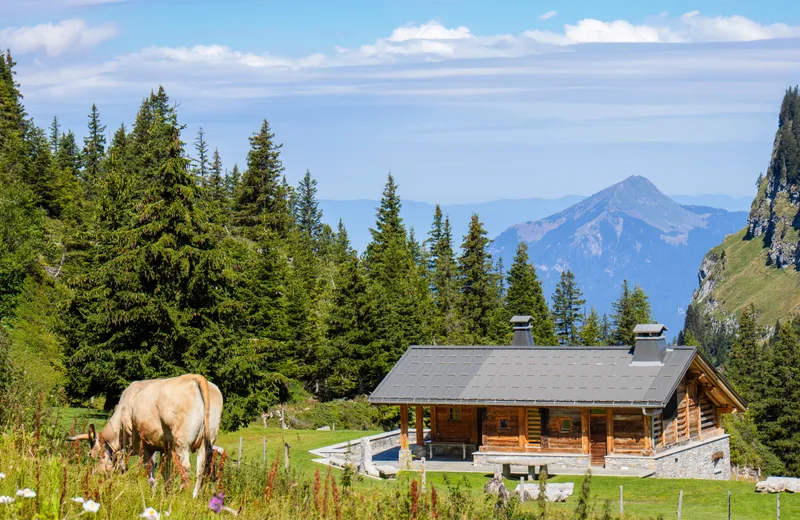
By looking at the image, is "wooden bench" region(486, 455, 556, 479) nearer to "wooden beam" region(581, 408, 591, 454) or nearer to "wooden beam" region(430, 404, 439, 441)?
"wooden beam" region(581, 408, 591, 454)

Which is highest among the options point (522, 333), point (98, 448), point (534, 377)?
point (98, 448)

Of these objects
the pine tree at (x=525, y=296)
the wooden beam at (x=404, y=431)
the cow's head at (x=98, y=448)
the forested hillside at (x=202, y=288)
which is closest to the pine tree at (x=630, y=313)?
the forested hillside at (x=202, y=288)

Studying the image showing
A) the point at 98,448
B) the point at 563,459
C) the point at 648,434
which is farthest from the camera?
the point at 563,459

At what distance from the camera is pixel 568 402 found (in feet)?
115

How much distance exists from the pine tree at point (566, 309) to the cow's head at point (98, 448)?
9021cm

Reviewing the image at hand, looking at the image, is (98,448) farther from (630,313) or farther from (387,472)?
(630,313)

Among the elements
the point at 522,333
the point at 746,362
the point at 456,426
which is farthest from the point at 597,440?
the point at 746,362

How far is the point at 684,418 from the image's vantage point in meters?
39.0

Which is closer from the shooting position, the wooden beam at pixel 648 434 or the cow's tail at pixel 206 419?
the cow's tail at pixel 206 419

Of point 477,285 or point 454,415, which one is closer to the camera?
point 454,415

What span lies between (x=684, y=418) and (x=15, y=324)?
33.4m

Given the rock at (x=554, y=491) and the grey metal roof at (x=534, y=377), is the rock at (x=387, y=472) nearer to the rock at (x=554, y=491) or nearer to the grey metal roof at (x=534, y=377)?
the grey metal roof at (x=534, y=377)

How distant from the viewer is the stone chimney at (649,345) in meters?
37.0

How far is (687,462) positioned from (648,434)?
378cm
